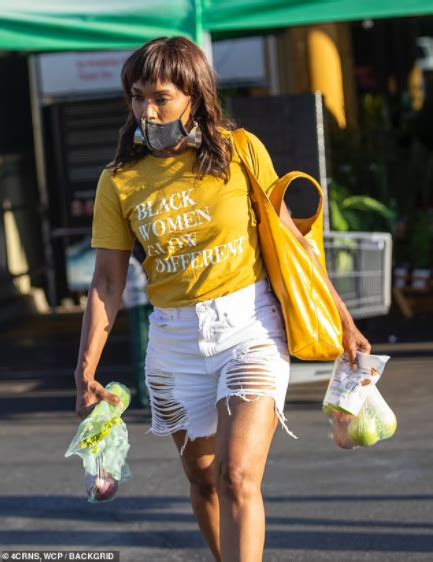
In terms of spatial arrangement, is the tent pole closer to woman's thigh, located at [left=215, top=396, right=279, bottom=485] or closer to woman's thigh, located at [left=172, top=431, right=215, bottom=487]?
woman's thigh, located at [left=172, top=431, right=215, bottom=487]

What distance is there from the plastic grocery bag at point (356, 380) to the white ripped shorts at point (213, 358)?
28 cm

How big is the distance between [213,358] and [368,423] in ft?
2.22

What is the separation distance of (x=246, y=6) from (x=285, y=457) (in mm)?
2639

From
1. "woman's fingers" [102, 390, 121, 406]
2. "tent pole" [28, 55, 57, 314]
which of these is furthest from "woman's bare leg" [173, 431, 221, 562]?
"tent pole" [28, 55, 57, 314]

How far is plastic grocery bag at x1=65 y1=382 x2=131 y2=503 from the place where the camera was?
3.78 meters

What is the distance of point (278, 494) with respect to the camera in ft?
19.1

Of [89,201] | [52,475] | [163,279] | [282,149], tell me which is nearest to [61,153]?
[89,201]

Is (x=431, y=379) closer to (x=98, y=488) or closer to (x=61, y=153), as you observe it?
(x=98, y=488)

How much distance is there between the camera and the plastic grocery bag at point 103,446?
3.78 metres

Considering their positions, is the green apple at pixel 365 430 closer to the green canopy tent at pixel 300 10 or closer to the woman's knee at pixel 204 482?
the woman's knee at pixel 204 482

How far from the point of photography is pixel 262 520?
3.67 metres

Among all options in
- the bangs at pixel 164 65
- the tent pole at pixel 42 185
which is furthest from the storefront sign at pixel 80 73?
the bangs at pixel 164 65

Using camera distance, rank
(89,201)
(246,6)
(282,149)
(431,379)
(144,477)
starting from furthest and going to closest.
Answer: (89,201), (431,379), (282,149), (246,6), (144,477)

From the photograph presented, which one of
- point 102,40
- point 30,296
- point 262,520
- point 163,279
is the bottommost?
point 30,296
